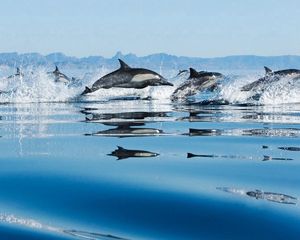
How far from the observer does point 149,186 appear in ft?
16.8

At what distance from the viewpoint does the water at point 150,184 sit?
3832mm

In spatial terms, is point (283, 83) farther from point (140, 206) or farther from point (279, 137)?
point (140, 206)

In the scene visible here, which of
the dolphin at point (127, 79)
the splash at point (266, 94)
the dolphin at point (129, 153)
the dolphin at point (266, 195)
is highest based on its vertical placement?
the dolphin at point (127, 79)

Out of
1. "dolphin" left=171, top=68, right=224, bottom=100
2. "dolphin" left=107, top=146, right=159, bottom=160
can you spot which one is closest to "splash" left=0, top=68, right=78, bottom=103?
"dolphin" left=171, top=68, right=224, bottom=100

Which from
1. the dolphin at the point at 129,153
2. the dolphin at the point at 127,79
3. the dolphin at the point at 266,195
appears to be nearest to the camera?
the dolphin at the point at 266,195

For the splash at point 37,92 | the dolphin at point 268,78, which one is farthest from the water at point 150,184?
the dolphin at point 268,78

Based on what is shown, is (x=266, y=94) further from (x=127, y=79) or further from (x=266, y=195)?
(x=266, y=195)

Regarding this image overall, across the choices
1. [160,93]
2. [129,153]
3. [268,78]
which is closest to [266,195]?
[129,153]

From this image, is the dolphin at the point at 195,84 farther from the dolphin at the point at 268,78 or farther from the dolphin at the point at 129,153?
the dolphin at the point at 129,153

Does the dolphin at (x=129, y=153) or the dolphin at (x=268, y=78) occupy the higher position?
the dolphin at (x=268, y=78)

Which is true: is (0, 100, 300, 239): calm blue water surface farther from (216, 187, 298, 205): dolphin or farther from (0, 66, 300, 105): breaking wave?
Answer: (0, 66, 300, 105): breaking wave

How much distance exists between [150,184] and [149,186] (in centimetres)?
8

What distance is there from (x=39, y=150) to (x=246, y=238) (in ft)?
13.7

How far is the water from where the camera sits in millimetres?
3832
